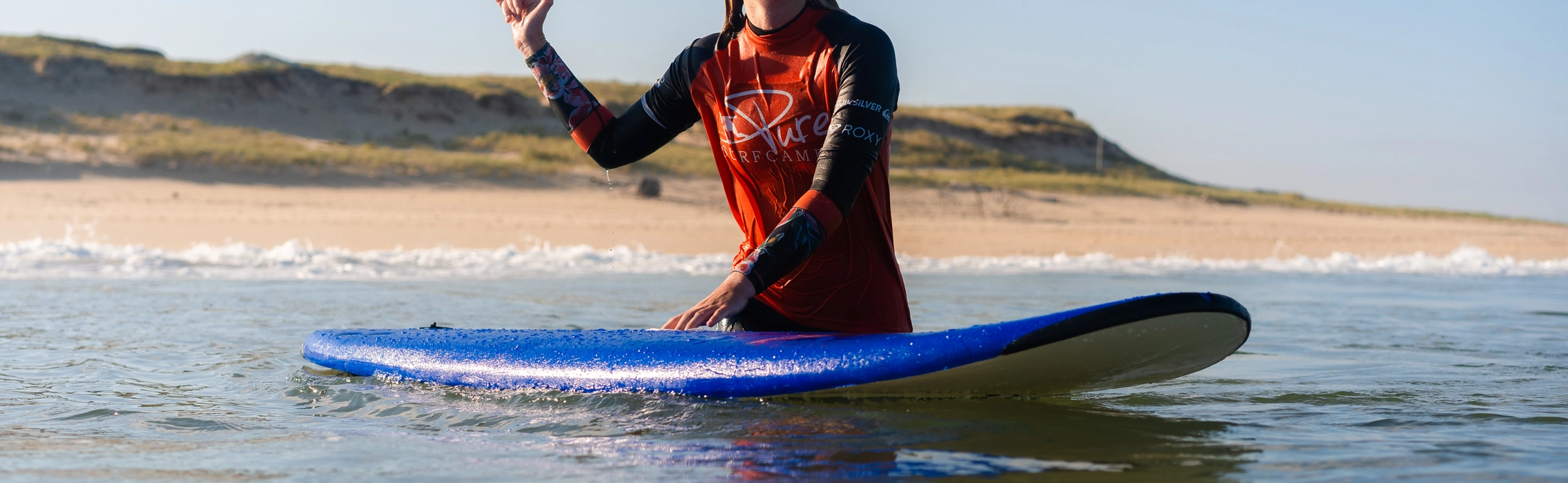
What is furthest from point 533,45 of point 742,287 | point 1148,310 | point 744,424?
point 1148,310

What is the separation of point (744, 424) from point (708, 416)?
0.11 metres

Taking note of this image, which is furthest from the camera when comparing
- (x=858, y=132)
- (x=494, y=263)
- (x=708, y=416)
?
(x=494, y=263)

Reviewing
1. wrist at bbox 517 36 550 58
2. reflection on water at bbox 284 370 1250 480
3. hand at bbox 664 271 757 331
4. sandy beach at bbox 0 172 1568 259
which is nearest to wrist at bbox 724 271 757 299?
hand at bbox 664 271 757 331

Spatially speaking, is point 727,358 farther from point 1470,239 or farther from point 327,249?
point 1470,239

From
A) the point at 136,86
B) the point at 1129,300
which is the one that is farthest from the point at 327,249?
the point at 136,86

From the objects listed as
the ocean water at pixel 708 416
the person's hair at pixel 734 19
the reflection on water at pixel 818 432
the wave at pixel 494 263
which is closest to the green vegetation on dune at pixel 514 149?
the wave at pixel 494 263

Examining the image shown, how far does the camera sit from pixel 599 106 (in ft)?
→ 9.46

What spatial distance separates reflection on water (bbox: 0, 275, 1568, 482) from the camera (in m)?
2.34

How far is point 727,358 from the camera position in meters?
2.75

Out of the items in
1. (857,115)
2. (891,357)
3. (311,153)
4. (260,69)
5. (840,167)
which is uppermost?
(260,69)

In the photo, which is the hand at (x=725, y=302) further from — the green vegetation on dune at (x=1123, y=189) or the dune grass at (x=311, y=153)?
the green vegetation on dune at (x=1123, y=189)

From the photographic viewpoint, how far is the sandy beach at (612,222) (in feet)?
38.8

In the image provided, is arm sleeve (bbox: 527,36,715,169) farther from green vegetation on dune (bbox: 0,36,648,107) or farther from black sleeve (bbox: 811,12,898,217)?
green vegetation on dune (bbox: 0,36,648,107)

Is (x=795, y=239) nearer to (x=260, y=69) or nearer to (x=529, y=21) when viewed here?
(x=529, y=21)
